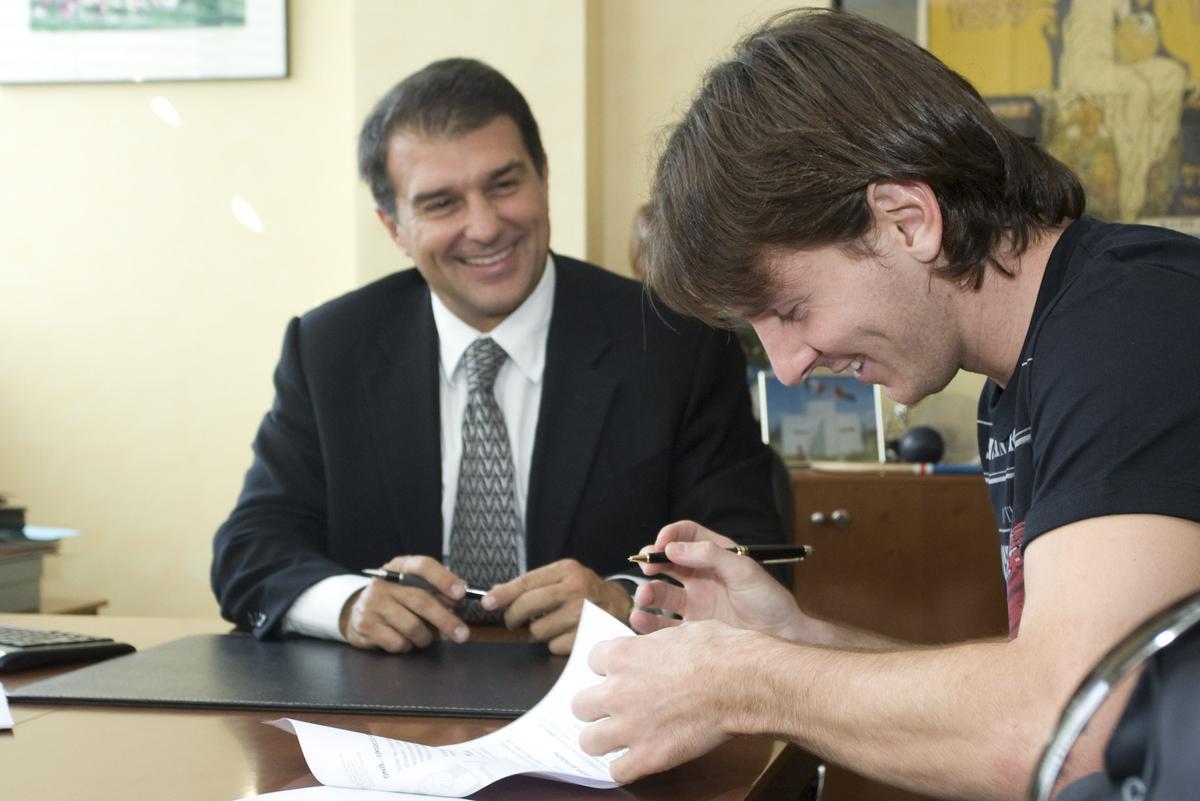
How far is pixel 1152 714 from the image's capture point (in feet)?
1.13

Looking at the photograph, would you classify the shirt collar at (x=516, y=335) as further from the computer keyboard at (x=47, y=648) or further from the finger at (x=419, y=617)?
the computer keyboard at (x=47, y=648)

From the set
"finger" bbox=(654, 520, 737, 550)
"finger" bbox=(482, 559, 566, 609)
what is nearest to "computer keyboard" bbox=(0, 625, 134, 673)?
"finger" bbox=(482, 559, 566, 609)

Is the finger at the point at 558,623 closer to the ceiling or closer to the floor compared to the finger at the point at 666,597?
closer to the floor

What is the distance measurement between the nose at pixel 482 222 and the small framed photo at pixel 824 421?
1204 mm

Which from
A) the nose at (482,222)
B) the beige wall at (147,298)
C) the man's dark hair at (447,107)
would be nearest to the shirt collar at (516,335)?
the nose at (482,222)

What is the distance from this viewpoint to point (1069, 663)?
84 cm

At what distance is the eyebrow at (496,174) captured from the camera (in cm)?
215

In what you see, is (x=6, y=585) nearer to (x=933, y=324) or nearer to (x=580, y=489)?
(x=580, y=489)

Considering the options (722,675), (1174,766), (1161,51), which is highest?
(1161,51)

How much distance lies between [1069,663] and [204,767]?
707mm

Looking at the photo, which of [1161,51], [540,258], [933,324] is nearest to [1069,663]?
[933,324]

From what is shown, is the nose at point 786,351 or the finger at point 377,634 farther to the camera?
the finger at point 377,634

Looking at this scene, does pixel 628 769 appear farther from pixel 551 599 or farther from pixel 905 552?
pixel 905 552

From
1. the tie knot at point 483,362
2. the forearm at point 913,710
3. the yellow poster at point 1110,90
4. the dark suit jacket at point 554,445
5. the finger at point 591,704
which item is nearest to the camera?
the forearm at point 913,710
